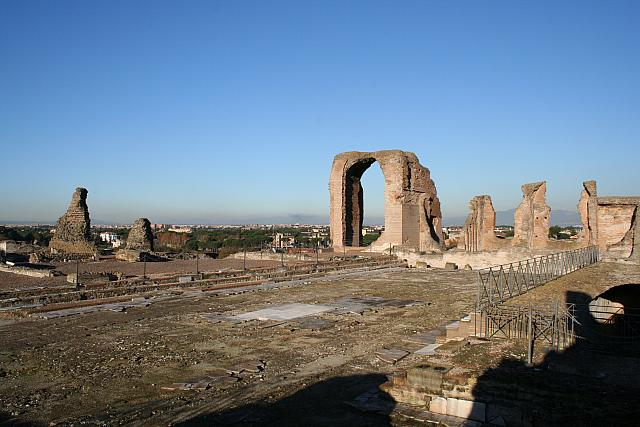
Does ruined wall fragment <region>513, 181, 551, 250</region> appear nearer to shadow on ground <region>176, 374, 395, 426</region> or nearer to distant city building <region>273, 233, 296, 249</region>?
distant city building <region>273, 233, 296, 249</region>

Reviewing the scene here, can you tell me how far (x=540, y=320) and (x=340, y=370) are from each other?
10.3ft

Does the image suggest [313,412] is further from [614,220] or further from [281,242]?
[281,242]

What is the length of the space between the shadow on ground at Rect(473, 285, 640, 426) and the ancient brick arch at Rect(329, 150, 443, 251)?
23.0m

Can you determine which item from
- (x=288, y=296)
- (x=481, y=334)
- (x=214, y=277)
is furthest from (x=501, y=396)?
(x=214, y=277)

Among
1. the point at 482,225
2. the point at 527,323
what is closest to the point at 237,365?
the point at 527,323

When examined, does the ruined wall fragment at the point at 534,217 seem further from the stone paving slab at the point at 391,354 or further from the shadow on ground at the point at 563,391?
the shadow on ground at the point at 563,391

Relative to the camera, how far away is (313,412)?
5152 mm

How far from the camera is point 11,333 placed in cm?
898

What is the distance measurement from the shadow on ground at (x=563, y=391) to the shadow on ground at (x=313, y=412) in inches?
39.8

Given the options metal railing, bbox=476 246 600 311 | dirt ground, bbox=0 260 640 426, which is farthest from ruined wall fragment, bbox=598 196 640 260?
dirt ground, bbox=0 260 640 426

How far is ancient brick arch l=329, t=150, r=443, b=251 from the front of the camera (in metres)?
29.4

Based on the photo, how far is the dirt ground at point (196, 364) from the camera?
204 inches

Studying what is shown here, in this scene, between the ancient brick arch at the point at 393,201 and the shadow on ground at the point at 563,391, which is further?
the ancient brick arch at the point at 393,201

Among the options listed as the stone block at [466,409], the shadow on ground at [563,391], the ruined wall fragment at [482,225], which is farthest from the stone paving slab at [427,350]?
the ruined wall fragment at [482,225]
